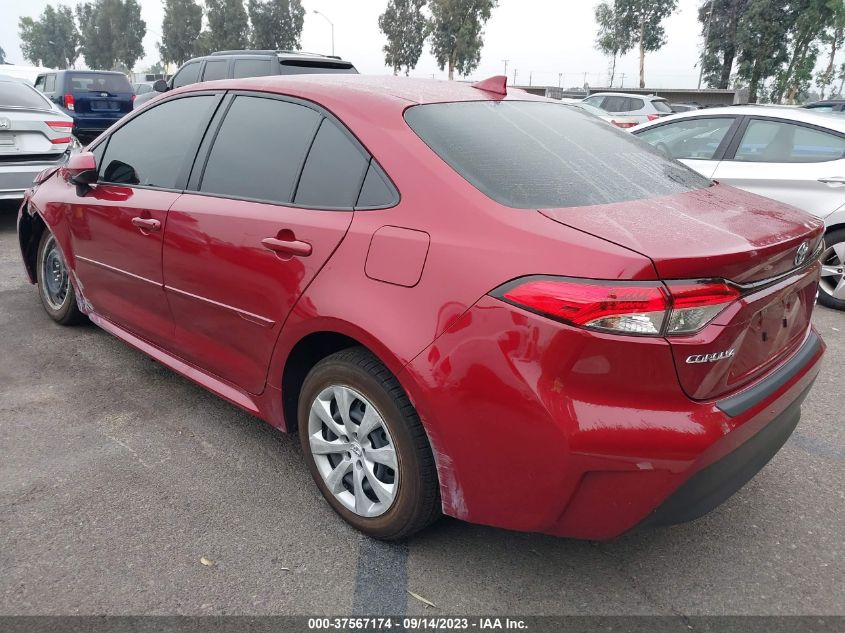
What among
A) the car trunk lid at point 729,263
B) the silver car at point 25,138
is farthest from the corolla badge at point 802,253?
the silver car at point 25,138

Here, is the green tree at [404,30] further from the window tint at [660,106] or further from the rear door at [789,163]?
the rear door at [789,163]

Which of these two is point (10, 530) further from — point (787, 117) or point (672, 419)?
point (787, 117)

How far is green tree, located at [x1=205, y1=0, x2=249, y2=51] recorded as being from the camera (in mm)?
60500

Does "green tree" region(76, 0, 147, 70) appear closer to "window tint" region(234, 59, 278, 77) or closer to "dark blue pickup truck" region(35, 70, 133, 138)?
"dark blue pickup truck" region(35, 70, 133, 138)

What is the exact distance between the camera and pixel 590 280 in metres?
1.79

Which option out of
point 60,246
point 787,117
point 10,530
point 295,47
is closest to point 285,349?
point 10,530

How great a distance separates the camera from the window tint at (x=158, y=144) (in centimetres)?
315

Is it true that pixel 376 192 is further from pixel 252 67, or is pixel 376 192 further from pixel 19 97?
pixel 252 67

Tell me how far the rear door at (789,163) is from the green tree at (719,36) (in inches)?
1546

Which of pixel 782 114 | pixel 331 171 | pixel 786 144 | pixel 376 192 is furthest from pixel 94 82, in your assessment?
pixel 376 192

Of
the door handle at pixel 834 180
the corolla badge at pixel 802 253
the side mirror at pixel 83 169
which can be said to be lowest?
the door handle at pixel 834 180

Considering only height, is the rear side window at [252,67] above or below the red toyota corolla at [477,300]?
above

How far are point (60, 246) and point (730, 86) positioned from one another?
1818 inches

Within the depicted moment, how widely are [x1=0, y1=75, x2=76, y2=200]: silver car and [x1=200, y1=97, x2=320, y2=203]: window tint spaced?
512 cm
